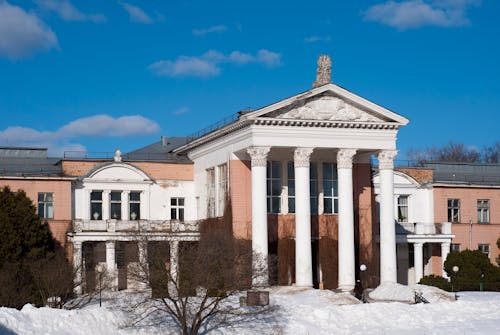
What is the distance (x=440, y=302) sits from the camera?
154ft

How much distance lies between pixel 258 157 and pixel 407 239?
581 inches

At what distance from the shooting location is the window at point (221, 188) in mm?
56250

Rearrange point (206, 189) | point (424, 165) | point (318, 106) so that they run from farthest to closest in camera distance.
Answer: point (424, 165), point (206, 189), point (318, 106)

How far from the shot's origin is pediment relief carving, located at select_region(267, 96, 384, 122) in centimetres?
5344

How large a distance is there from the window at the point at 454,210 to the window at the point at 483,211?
1550 mm

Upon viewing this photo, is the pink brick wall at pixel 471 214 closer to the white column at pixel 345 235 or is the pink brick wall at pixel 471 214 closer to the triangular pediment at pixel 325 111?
the triangular pediment at pixel 325 111

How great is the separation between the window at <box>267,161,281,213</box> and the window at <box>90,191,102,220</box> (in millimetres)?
9964

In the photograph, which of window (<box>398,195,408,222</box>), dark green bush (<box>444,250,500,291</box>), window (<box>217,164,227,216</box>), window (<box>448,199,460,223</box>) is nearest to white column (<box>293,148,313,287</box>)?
window (<box>217,164,227,216</box>)

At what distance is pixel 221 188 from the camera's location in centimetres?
5678

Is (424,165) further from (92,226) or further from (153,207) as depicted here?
(92,226)

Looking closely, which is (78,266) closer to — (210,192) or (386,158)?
(210,192)

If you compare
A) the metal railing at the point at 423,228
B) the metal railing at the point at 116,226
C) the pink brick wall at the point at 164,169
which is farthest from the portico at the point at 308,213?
the metal railing at the point at 423,228

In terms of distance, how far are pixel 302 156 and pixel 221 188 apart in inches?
226

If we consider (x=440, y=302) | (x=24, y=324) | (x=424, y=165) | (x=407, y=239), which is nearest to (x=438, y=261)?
(x=407, y=239)
